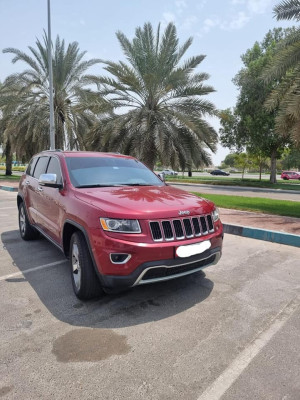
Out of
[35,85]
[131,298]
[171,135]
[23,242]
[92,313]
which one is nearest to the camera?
[92,313]

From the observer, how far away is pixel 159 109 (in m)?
14.8

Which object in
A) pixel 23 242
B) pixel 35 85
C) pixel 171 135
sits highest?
pixel 35 85

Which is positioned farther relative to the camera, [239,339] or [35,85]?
[35,85]

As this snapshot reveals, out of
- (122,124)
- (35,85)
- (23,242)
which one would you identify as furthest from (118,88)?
(23,242)

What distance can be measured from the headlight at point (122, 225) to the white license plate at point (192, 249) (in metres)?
0.48

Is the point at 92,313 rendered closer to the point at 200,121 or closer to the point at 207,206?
the point at 207,206

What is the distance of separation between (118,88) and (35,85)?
26.5 ft

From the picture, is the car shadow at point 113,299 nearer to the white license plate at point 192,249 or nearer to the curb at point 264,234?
the white license plate at point 192,249

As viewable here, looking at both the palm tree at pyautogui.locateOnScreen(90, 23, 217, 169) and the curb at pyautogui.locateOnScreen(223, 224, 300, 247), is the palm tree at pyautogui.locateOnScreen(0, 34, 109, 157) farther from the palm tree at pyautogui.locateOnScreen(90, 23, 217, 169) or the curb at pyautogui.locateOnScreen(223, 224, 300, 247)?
the curb at pyautogui.locateOnScreen(223, 224, 300, 247)

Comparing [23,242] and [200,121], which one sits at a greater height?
[200,121]

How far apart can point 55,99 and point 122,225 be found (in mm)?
19367

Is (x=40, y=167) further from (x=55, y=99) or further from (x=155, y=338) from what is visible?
(x=55, y=99)

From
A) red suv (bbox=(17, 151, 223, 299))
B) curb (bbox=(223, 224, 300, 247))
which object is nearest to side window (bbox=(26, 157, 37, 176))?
red suv (bbox=(17, 151, 223, 299))

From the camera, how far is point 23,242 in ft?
18.8
